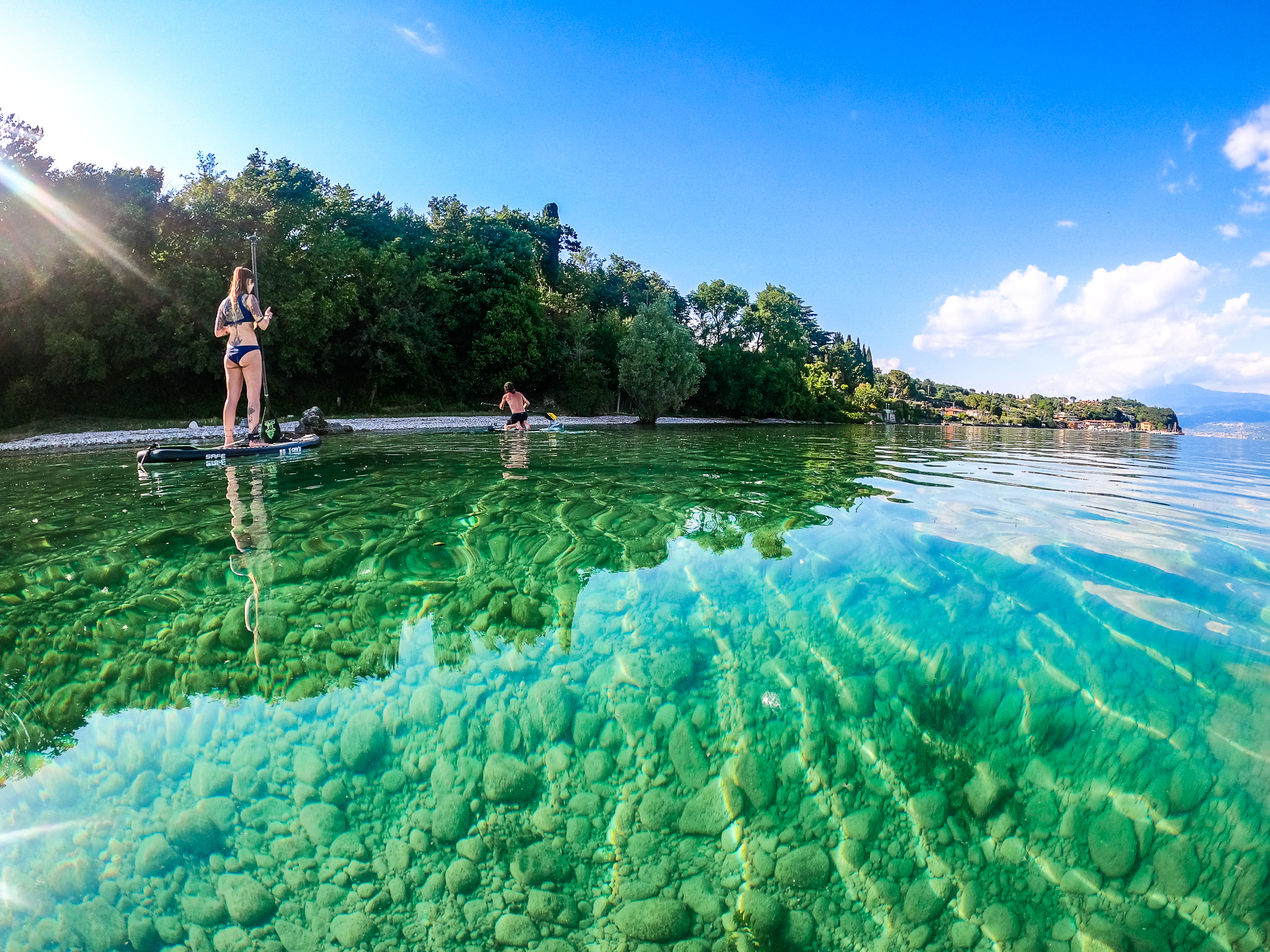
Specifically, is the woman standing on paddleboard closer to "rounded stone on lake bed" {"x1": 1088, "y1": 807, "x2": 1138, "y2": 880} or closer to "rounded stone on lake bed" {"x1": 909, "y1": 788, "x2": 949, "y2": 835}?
"rounded stone on lake bed" {"x1": 909, "y1": 788, "x2": 949, "y2": 835}

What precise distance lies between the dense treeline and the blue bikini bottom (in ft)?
68.6

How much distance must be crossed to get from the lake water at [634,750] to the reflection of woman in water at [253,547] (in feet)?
0.11

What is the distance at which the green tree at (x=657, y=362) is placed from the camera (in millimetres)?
39094

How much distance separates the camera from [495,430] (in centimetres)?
2150

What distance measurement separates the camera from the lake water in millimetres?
1771

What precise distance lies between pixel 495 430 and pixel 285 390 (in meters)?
20.4

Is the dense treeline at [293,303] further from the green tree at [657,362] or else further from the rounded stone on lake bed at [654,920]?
the rounded stone on lake bed at [654,920]

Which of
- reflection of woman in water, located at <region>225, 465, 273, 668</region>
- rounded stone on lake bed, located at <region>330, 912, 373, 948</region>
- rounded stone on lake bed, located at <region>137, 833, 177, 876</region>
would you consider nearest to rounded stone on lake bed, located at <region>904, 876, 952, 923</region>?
rounded stone on lake bed, located at <region>330, 912, 373, 948</region>

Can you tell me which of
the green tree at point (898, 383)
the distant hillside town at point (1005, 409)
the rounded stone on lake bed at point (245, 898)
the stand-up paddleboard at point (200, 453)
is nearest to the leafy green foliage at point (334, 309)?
the stand-up paddleboard at point (200, 453)

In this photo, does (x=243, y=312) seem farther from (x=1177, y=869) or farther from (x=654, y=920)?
(x=1177, y=869)

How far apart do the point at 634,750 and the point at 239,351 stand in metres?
11.1

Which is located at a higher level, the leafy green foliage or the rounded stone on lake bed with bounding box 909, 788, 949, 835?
the leafy green foliage

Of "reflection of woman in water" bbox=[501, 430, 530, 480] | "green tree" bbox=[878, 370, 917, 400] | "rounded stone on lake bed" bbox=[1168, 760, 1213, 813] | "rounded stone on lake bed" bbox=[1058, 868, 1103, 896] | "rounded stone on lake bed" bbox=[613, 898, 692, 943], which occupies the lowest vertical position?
"rounded stone on lake bed" bbox=[613, 898, 692, 943]

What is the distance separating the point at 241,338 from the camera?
10.4 m
